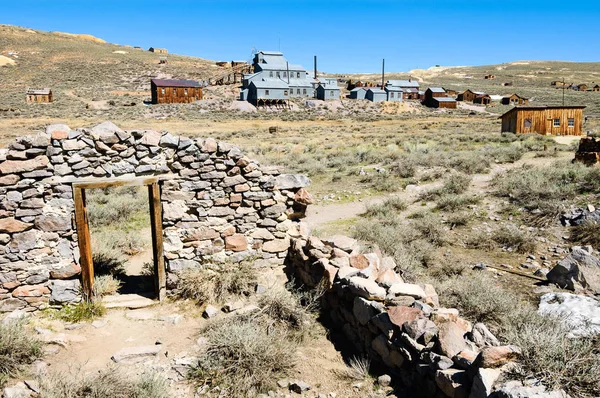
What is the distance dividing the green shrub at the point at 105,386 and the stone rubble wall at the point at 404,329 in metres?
2.44

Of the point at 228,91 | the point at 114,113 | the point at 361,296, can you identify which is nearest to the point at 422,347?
the point at 361,296

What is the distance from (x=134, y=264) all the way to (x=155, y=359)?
12.4 ft

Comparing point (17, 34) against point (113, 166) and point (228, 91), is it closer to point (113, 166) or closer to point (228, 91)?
point (228, 91)

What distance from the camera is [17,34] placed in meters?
89.6

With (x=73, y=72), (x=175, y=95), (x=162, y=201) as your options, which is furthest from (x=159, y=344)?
(x=73, y=72)

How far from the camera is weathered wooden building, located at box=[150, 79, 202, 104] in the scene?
50.8 metres

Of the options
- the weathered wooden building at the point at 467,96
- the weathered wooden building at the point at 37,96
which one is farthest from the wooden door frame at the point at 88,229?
the weathered wooden building at the point at 467,96

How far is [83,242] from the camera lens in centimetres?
637

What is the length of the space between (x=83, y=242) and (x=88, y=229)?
21cm

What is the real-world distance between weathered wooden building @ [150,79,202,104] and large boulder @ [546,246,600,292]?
50.4m

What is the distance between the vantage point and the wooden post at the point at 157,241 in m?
6.57

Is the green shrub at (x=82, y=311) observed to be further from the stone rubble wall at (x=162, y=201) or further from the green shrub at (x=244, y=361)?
the green shrub at (x=244, y=361)

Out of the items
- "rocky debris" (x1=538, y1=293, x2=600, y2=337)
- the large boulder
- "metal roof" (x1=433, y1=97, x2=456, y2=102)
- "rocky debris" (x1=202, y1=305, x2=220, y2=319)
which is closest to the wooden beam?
"rocky debris" (x1=202, y1=305, x2=220, y2=319)

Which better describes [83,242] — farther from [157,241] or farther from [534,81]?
[534,81]
